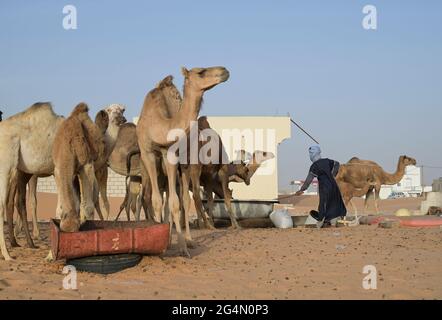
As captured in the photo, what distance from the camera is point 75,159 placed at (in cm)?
851

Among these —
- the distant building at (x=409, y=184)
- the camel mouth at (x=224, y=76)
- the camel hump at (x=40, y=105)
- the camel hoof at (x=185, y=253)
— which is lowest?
the distant building at (x=409, y=184)

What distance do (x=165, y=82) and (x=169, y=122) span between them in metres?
1.10

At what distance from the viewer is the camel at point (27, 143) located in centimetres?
912

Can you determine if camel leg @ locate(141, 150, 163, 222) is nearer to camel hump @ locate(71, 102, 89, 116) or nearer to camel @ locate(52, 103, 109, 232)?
camel @ locate(52, 103, 109, 232)

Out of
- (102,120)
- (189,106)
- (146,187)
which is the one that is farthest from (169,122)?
(102,120)

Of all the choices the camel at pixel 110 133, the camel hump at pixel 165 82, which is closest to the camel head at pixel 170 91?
the camel hump at pixel 165 82

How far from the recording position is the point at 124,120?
500 inches

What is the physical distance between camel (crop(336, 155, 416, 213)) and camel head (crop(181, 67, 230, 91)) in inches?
521

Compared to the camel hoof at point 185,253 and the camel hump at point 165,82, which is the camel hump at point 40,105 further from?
the camel hoof at point 185,253

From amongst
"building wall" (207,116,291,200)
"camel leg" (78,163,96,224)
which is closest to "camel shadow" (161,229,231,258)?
"camel leg" (78,163,96,224)

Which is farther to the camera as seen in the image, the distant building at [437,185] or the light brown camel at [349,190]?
the distant building at [437,185]

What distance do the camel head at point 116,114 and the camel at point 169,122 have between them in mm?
2493

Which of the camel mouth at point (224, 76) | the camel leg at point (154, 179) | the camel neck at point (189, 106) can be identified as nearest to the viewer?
the camel mouth at point (224, 76)

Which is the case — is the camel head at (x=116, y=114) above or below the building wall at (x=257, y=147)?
above
